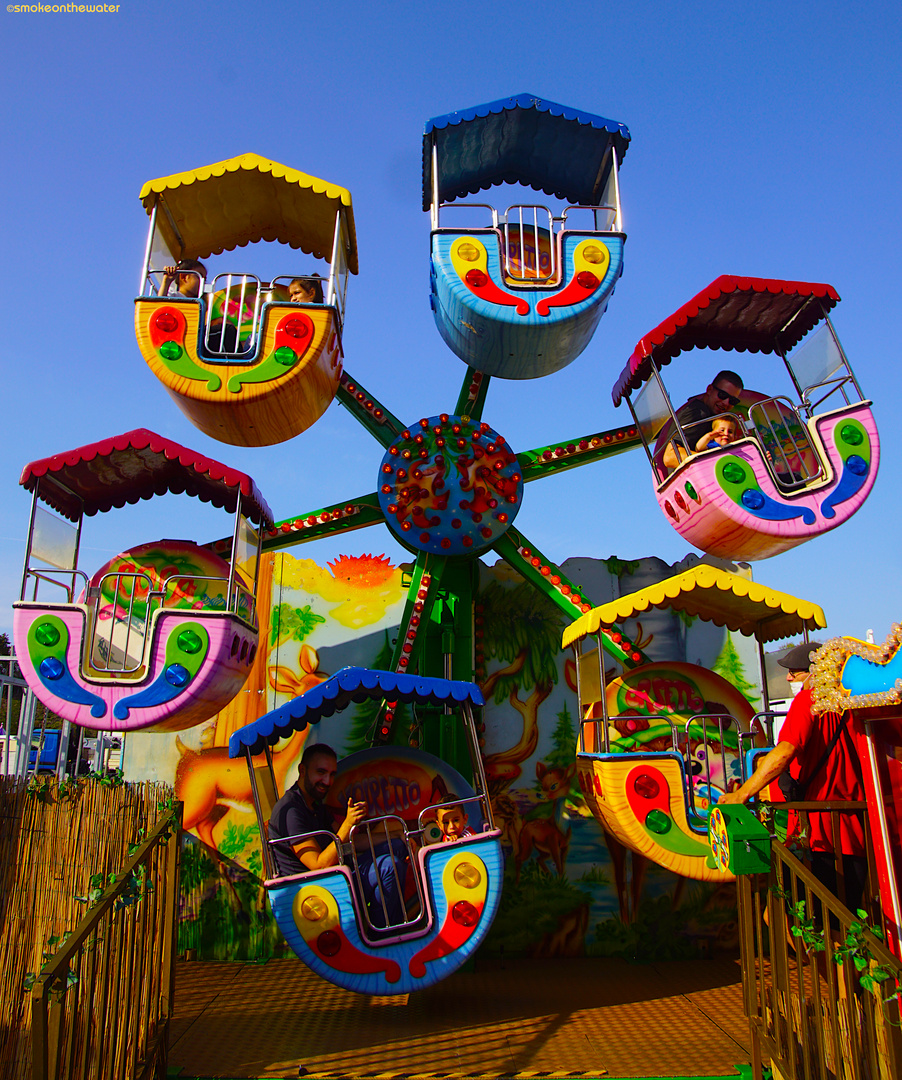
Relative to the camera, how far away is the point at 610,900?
7746 millimetres

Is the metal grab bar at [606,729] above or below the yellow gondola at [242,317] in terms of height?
below

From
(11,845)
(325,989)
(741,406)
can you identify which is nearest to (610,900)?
(325,989)

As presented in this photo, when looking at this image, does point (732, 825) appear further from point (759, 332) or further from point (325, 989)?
point (759, 332)

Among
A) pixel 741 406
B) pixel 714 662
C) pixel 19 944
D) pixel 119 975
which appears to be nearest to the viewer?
pixel 119 975

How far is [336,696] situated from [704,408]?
375 centimetres

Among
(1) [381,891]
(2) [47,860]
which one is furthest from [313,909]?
(2) [47,860]

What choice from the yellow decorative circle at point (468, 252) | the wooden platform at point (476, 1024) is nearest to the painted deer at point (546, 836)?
the wooden platform at point (476, 1024)

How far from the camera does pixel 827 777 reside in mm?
5066

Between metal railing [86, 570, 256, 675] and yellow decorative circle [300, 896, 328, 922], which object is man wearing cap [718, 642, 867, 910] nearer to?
yellow decorative circle [300, 896, 328, 922]

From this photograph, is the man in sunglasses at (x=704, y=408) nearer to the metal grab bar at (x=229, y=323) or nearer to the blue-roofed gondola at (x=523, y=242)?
the blue-roofed gondola at (x=523, y=242)

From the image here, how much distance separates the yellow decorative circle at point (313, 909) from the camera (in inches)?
209

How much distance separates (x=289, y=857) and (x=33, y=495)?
316 centimetres

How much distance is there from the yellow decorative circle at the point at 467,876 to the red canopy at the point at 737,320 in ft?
13.8

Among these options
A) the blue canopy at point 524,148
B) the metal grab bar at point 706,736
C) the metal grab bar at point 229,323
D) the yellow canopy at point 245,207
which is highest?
the blue canopy at point 524,148
